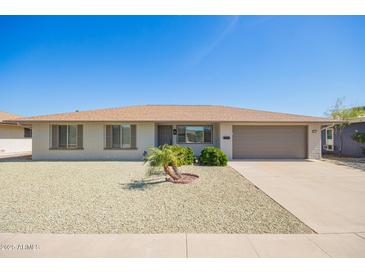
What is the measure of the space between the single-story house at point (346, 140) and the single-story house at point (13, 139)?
2708 cm

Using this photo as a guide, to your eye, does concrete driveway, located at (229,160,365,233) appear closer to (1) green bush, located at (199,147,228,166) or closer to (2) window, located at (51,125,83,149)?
(1) green bush, located at (199,147,228,166)

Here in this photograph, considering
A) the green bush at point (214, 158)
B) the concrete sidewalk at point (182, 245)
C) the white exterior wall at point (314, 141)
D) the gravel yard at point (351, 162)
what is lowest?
the concrete sidewalk at point (182, 245)

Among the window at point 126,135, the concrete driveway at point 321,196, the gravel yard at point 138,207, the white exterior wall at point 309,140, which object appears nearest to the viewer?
the gravel yard at point 138,207

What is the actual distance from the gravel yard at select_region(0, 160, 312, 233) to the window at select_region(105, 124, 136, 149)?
5.40 m

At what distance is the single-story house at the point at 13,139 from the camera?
1698 cm

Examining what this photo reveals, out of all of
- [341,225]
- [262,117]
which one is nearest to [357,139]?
[262,117]

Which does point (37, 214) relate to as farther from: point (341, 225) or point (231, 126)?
point (231, 126)

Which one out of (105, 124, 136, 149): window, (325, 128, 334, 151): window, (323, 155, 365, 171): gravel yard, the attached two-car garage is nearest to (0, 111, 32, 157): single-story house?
(105, 124, 136, 149): window

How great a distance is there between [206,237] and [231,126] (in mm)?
9924

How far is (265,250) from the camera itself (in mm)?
2795

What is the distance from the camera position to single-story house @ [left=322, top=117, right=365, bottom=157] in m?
14.8

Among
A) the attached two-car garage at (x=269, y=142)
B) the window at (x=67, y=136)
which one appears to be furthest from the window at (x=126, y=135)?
the attached two-car garage at (x=269, y=142)

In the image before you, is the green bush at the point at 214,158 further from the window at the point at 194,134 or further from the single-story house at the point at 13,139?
the single-story house at the point at 13,139

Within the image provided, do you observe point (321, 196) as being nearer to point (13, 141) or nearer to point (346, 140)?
point (346, 140)
